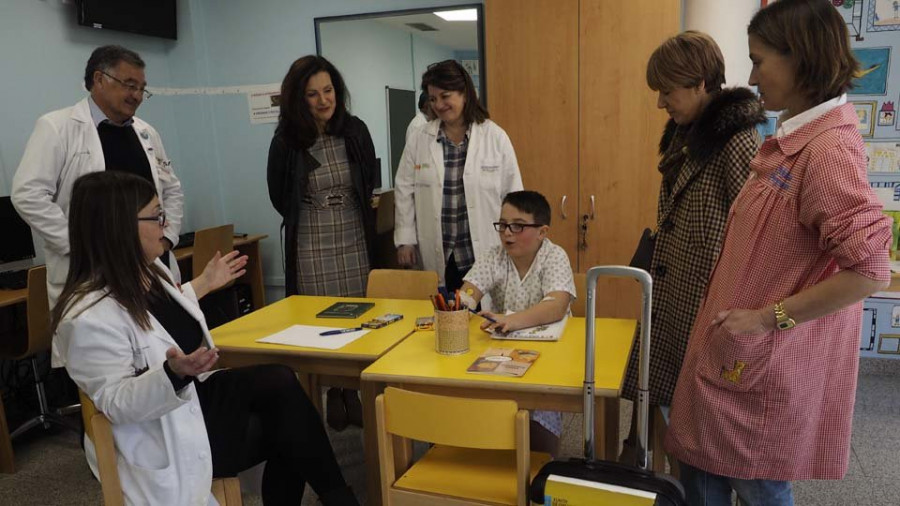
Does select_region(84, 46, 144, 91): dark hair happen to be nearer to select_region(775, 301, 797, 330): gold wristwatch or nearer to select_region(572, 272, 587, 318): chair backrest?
select_region(572, 272, 587, 318): chair backrest

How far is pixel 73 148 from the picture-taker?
8.71ft

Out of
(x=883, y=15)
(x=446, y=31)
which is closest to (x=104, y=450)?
(x=446, y=31)

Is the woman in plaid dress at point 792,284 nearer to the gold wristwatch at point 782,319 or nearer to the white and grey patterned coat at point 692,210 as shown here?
the gold wristwatch at point 782,319

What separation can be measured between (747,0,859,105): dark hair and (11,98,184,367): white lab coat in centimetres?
251

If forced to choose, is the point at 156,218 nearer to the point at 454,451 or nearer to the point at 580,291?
the point at 454,451

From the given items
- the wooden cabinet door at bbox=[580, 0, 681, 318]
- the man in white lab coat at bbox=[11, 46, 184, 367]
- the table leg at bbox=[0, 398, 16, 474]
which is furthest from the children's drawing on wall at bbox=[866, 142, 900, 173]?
the table leg at bbox=[0, 398, 16, 474]

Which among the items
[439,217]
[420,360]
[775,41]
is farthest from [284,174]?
[775,41]

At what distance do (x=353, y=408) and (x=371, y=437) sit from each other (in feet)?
3.62

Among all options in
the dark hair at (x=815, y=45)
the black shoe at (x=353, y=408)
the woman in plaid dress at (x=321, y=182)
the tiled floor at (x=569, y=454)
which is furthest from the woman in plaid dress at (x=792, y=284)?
the black shoe at (x=353, y=408)

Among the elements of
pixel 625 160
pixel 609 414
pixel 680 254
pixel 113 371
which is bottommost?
pixel 609 414

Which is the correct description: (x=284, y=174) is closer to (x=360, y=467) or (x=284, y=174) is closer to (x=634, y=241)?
(x=360, y=467)

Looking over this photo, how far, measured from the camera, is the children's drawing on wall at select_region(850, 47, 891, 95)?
3168mm

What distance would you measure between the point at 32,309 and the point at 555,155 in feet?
8.69

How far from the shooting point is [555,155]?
11.7ft
